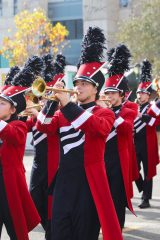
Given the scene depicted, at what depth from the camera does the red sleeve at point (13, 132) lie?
220 inches

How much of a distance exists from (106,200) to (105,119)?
28.9 inches

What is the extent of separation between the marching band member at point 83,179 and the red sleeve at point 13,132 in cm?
27

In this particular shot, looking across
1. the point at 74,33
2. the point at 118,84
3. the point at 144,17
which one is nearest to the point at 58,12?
the point at 74,33

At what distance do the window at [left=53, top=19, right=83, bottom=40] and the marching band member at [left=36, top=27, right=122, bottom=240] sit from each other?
152 feet

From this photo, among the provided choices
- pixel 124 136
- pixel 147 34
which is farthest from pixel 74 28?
pixel 124 136

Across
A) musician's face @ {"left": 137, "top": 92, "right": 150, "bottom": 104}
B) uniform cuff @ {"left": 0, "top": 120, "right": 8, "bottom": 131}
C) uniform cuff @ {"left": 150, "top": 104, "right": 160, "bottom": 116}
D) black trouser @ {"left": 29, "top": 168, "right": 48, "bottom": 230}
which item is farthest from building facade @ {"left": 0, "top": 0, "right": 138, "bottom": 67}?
uniform cuff @ {"left": 0, "top": 120, "right": 8, "bottom": 131}

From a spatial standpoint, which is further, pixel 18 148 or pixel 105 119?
pixel 18 148

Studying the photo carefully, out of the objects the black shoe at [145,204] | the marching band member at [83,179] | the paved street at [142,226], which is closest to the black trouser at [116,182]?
the paved street at [142,226]

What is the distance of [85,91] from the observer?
221 inches

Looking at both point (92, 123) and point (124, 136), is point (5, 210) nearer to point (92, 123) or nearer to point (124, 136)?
point (92, 123)

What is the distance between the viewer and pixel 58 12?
52.1 meters

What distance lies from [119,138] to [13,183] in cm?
211

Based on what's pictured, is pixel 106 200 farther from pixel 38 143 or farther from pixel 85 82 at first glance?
pixel 38 143

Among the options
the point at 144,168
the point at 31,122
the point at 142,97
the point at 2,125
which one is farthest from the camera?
the point at 142,97
